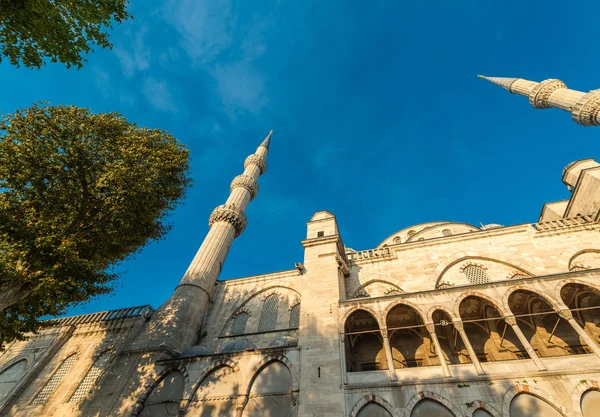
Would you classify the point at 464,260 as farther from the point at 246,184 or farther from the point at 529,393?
the point at 246,184

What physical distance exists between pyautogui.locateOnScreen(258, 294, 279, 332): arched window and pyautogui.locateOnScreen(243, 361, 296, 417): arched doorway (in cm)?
529

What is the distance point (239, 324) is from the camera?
59.9ft

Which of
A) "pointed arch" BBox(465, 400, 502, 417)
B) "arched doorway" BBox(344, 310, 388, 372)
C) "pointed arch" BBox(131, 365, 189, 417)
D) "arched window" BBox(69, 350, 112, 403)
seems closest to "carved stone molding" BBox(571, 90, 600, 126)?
"arched doorway" BBox(344, 310, 388, 372)

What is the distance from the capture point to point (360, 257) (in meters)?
18.1

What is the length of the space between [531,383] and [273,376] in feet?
28.7

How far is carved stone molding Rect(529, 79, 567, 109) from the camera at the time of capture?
79.0 ft

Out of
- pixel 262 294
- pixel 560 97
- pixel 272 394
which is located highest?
pixel 560 97

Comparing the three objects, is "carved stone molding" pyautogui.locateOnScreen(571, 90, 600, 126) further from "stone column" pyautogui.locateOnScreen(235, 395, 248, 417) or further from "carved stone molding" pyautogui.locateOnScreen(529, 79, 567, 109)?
"stone column" pyautogui.locateOnScreen(235, 395, 248, 417)

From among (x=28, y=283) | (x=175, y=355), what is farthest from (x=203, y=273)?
(x=28, y=283)

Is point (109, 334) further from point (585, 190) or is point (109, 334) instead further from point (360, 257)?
point (585, 190)

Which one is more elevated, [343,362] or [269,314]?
[269,314]

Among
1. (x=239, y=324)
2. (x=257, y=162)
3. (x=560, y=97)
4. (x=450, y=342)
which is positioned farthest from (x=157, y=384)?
(x=560, y=97)

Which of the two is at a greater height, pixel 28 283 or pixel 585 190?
pixel 585 190

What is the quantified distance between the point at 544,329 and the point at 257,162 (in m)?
25.3
